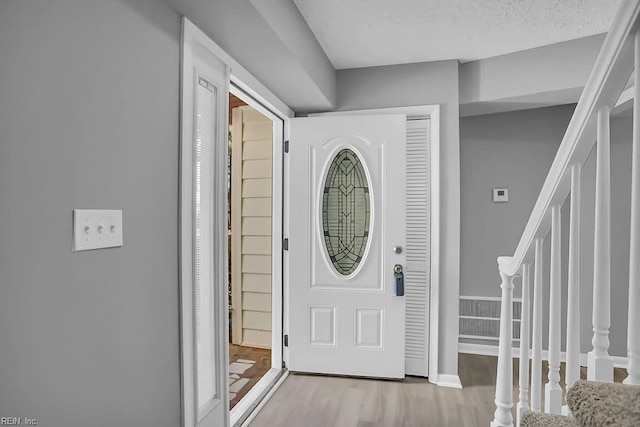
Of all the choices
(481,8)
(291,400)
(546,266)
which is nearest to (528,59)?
(481,8)

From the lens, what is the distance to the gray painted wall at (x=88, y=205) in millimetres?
983

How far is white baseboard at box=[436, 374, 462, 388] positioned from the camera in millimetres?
2891

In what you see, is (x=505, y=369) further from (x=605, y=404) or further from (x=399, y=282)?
(x=399, y=282)

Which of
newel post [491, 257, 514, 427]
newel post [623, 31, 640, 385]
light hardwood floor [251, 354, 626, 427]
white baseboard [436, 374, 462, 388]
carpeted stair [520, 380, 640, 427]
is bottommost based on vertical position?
light hardwood floor [251, 354, 626, 427]

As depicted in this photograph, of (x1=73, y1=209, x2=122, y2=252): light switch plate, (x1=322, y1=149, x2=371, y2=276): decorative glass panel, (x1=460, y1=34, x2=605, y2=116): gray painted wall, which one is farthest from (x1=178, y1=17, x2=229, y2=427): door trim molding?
(x1=460, y1=34, x2=605, y2=116): gray painted wall

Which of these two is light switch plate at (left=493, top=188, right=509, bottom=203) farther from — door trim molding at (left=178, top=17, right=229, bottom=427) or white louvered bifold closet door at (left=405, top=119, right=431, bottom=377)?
door trim molding at (left=178, top=17, right=229, bottom=427)

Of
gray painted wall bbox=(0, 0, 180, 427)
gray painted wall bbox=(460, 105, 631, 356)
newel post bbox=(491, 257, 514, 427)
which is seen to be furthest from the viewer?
gray painted wall bbox=(460, 105, 631, 356)

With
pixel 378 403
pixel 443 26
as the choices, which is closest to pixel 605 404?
pixel 378 403

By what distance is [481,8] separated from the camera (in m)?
2.21

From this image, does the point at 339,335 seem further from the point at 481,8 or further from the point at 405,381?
the point at 481,8

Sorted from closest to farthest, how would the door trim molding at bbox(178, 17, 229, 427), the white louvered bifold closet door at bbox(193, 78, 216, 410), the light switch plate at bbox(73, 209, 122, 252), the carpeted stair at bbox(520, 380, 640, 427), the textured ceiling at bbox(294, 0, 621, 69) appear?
1. the carpeted stair at bbox(520, 380, 640, 427)
2. the light switch plate at bbox(73, 209, 122, 252)
3. the door trim molding at bbox(178, 17, 229, 427)
4. the white louvered bifold closet door at bbox(193, 78, 216, 410)
5. the textured ceiling at bbox(294, 0, 621, 69)

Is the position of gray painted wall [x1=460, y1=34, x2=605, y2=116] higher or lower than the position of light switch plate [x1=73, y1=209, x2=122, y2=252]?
higher

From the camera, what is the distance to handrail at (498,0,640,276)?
33.8 inches

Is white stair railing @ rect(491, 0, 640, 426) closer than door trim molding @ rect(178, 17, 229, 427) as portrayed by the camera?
Yes
